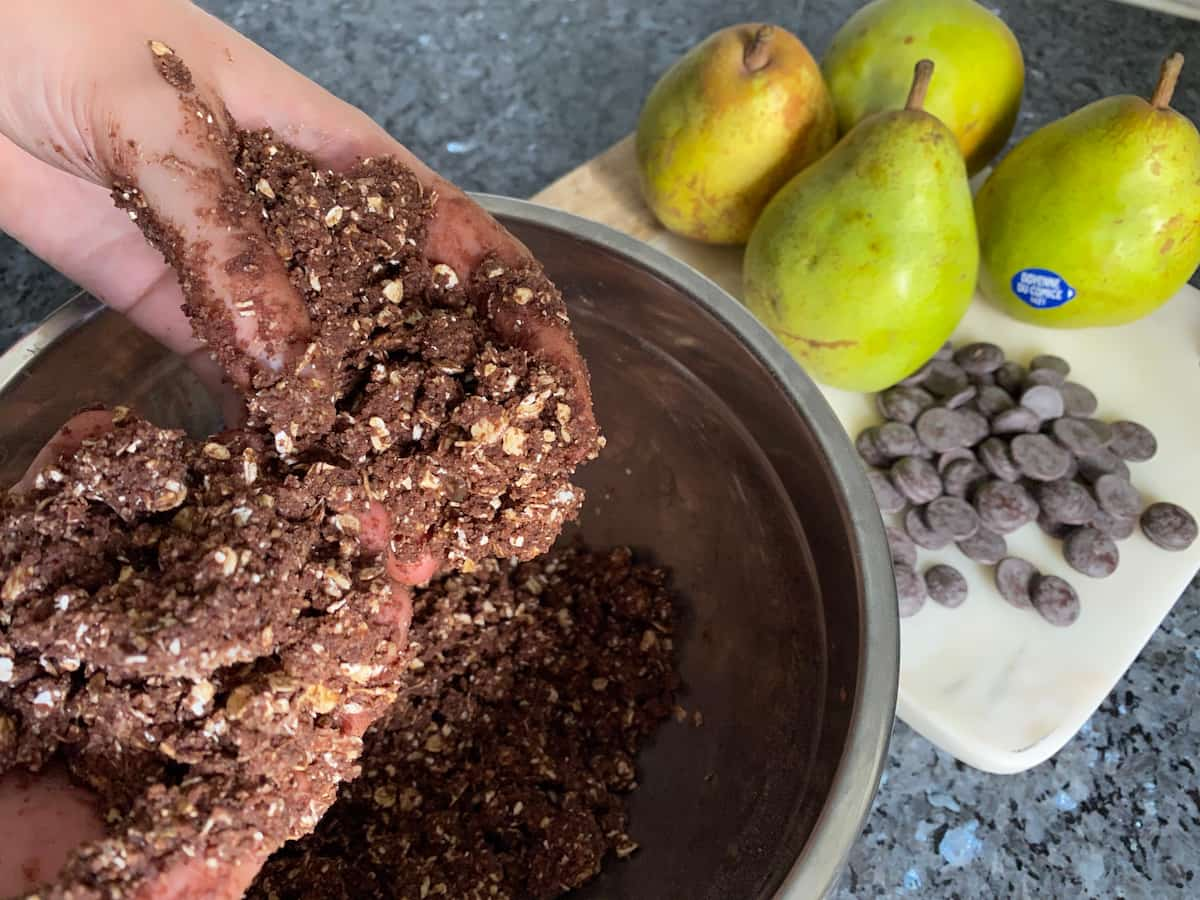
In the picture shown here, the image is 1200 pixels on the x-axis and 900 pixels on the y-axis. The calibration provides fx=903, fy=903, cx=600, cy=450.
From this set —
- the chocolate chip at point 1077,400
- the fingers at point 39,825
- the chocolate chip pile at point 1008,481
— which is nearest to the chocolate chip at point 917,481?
the chocolate chip pile at point 1008,481

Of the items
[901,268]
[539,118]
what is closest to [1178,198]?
[901,268]

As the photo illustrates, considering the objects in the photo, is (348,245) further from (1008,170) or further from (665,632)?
(1008,170)

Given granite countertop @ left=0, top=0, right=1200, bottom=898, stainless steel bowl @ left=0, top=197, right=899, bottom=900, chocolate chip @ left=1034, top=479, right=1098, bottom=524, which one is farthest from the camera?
chocolate chip @ left=1034, top=479, right=1098, bottom=524

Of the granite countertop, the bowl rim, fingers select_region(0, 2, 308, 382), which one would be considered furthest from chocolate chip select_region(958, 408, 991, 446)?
fingers select_region(0, 2, 308, 382)

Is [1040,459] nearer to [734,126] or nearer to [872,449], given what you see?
[872,449]

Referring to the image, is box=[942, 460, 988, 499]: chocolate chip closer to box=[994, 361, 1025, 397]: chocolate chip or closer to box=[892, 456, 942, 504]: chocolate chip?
→ box=[892, 456, 942, 504]: chocolate chip

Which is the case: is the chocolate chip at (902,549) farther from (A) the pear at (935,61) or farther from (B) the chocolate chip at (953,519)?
(A) the pear at (935,61)
